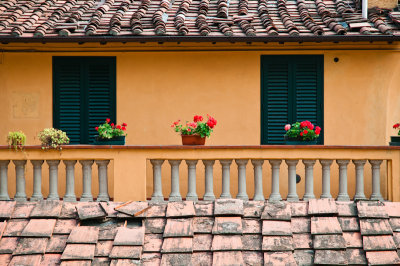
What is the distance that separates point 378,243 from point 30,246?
434cm

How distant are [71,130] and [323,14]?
16.7ft

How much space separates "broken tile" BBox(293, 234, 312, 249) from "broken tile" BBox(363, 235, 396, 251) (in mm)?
683

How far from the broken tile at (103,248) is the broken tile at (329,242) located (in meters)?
2.55

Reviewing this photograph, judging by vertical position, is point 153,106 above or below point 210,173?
above

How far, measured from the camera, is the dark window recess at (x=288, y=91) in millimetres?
12695

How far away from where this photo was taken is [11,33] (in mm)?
11945

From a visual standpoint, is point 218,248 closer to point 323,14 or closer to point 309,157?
point 309,157

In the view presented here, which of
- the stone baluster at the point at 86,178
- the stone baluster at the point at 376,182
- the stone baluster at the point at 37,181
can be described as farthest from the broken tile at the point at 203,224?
the stone baluster at the point at 376,182

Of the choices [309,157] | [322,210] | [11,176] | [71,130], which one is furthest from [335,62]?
[11,176]

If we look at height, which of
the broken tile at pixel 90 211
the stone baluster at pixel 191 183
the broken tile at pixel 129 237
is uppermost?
the stone baluster at pixel 191 183

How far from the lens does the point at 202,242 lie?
348 inches

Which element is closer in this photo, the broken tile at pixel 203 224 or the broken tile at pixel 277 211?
the broken tile at pixel 203 224

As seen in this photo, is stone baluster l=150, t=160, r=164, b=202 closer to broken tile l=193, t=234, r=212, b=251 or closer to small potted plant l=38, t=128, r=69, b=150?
broken tile l=193, t=234, r=212, b=251

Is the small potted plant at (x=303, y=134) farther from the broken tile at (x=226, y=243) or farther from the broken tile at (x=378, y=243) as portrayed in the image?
the broken tile at (x=226, y=243)
